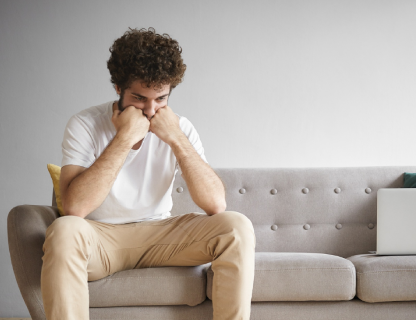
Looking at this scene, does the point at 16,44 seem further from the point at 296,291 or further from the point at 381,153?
the point at 381,153

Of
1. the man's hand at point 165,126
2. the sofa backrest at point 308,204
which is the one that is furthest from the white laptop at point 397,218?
the man's hand at point 165,126

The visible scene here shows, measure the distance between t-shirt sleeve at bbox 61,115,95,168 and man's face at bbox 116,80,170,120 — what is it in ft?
0.54

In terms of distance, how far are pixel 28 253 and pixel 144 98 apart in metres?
0.68

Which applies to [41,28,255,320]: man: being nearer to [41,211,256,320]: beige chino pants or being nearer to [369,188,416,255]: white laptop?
[41,211,256,320]: beige chino pants

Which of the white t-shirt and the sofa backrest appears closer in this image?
the white t-shirt

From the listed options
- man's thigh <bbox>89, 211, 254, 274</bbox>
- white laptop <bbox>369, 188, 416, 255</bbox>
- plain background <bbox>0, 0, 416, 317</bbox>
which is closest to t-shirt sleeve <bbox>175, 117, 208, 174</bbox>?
man's thigh <bbox>89, 211, 254, 274</bbox>

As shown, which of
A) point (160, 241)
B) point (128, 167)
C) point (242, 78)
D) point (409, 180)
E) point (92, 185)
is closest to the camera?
point (92, 185)

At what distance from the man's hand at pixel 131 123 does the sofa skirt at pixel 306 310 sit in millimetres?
616

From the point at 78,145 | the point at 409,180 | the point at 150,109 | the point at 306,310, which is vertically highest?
the point at 150,109

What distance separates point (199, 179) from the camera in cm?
153

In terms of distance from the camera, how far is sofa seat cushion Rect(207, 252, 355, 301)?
158 cm

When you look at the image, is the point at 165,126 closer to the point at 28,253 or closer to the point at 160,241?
the point at 160,241

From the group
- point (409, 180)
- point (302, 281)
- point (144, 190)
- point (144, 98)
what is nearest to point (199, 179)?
point (144, 190)

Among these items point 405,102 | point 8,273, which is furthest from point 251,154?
point 8,273
